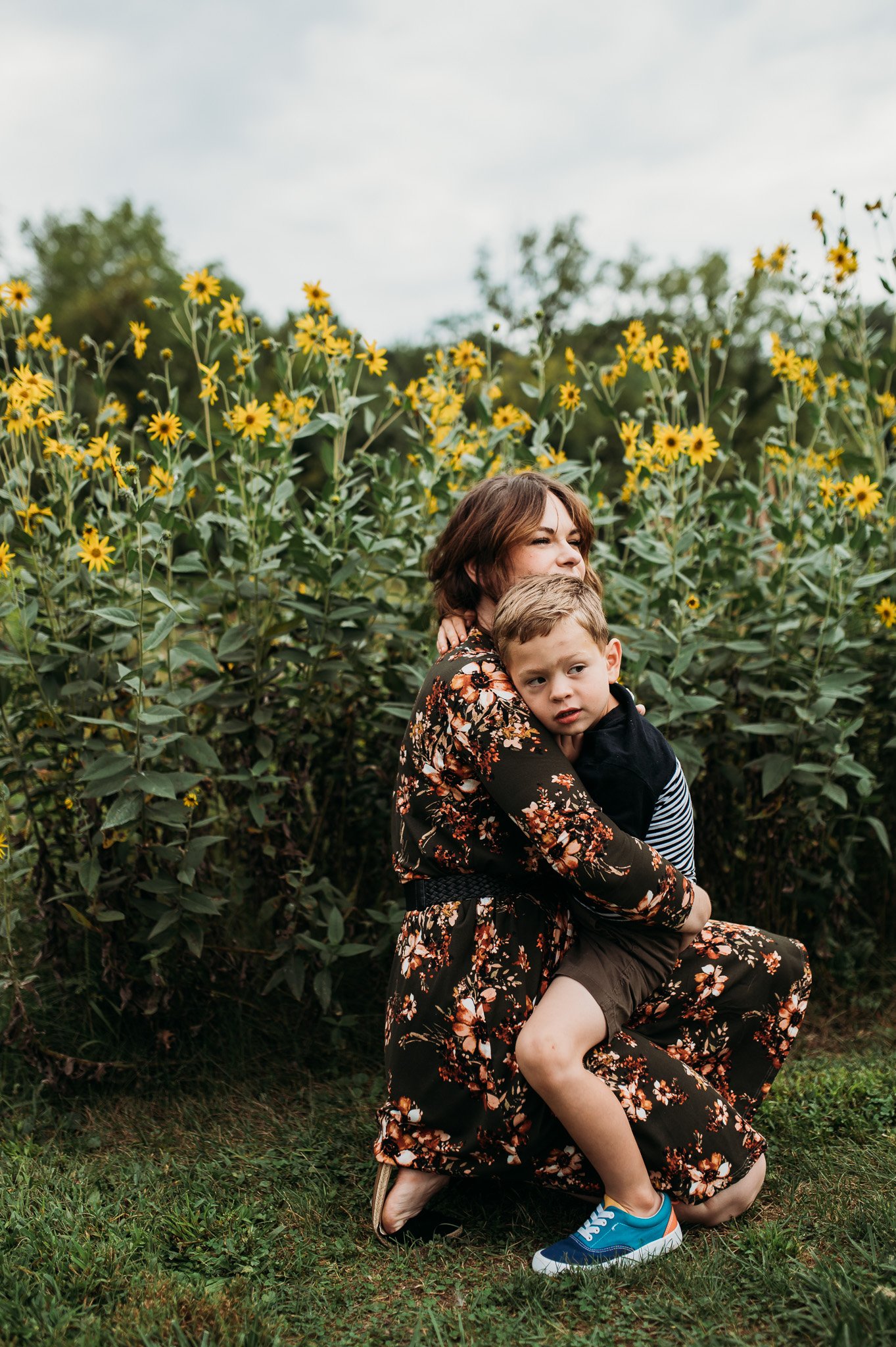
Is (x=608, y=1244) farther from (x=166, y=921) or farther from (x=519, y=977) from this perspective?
(x=166, y=921)

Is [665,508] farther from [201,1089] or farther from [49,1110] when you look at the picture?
[49,1110]

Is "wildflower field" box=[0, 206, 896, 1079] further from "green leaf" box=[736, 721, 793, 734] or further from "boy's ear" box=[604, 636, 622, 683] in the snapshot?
"boy's ear" box=[604, 636, 622, 683]

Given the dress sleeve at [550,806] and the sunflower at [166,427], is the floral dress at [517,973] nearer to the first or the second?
the dress sleeve at [550,806]

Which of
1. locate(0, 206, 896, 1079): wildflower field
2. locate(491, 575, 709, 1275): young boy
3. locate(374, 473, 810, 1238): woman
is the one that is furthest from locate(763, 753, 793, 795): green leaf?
locate(491, 575, 709, 1275): young boy

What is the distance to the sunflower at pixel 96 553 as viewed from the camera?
8.50 feet

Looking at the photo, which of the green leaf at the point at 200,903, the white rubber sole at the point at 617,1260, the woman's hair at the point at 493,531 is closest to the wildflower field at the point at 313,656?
the green leaf at the point at 200,903

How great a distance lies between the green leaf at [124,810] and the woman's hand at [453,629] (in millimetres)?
773

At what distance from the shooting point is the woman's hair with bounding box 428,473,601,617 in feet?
7.50

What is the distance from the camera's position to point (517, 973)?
Result: 202cm

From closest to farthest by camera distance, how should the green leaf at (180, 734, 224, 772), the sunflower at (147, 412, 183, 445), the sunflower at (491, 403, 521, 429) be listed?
the green leaf at (180, 734, 224, 772), the sunflower at (147, 412, 183, 445), the sunflower at (491, 403, 521, 429)

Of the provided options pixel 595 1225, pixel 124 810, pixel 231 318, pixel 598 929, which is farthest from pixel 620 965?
pixel 231 318

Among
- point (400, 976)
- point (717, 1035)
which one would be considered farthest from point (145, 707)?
point (717, 1035)

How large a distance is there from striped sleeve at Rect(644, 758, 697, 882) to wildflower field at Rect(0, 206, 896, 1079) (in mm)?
615

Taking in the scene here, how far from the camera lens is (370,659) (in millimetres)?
2951
